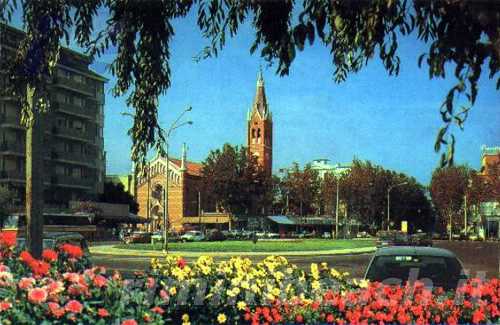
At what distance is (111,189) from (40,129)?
101 metres

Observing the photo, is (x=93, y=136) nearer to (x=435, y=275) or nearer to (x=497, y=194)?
(x=497, y=194)

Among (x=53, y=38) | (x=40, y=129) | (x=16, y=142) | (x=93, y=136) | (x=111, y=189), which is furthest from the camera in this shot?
(x=111, y=189)

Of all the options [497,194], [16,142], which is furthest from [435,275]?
[497,194]

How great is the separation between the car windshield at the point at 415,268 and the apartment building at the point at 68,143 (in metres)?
68.4

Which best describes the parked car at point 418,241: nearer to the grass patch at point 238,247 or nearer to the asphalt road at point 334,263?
the grass patch at point 238,247

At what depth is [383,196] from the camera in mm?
119938

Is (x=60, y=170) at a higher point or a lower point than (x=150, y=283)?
higher

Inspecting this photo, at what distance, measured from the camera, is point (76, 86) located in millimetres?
85875

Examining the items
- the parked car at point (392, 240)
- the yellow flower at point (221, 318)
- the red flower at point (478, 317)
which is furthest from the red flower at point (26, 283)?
the parked car at point (392, 240)

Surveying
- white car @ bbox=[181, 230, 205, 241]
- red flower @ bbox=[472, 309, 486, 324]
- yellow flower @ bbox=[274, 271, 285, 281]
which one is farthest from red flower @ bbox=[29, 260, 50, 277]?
white car @ bbox=[181, 230, 205, 241]

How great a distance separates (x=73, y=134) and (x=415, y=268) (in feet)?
262

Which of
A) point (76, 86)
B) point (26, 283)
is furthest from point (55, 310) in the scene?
point (76, 86)

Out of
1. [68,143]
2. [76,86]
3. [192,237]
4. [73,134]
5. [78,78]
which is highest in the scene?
[78,78]

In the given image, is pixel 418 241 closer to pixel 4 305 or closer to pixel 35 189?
pixel 35 189
